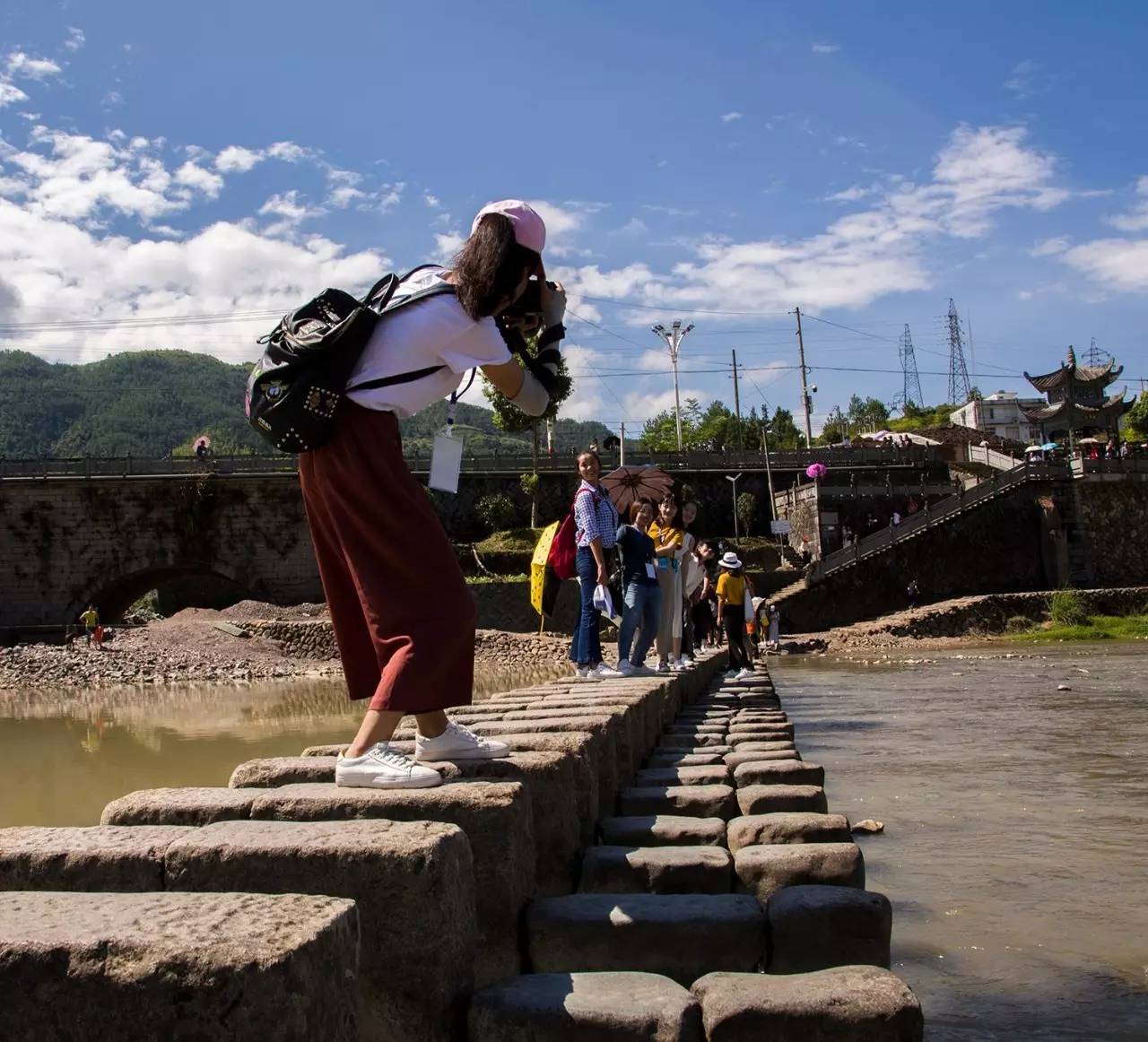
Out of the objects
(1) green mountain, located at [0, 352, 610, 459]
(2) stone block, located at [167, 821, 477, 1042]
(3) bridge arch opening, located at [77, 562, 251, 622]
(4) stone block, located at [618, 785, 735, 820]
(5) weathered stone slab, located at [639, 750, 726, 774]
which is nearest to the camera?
(2) stone block, located at [167, 821, 477, 1042]

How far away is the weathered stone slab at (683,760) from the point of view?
4.61 meters

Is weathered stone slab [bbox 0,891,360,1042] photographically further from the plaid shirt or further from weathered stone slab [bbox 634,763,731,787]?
the plaid shirt

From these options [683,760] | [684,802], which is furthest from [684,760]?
[684,802]

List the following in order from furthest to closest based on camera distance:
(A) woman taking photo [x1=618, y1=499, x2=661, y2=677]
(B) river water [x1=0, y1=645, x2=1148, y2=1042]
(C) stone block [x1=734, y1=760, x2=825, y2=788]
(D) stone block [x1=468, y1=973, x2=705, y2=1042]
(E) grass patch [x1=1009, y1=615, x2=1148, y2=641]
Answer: (E) grass patch [x1=1009, y1=615, x2=1148, y2=641]
(A) woman taking photo [x1=618, y1=499, x2=661, y2=677]
(C) stone block [x1=734, y1=760, x2=825, y2=788]
(B) river water [x1=0, y1=645, x2=1148, y2=1042]
(D) stone block [x1=468, y1=973, x2=705, y2=1042]

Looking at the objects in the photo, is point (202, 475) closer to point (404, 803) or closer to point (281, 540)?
point (281, 540)

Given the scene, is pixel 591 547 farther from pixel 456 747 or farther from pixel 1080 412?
pixel 1080 412

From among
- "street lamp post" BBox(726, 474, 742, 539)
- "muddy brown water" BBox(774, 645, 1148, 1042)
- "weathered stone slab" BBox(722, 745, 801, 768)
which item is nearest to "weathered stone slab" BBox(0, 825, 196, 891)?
"muddy brown water" BBox(774, 645, 1148, 1042)

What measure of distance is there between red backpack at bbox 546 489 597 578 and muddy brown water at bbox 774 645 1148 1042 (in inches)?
75.7

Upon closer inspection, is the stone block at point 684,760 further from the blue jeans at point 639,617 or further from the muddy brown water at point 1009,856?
the blue jeans at point 639,617

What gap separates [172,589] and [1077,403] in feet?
156

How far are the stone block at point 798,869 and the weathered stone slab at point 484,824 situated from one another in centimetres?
69

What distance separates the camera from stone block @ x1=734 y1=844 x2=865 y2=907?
258 centimetres

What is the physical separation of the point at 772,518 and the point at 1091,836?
3730 cm

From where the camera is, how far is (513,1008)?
1.67 metres
